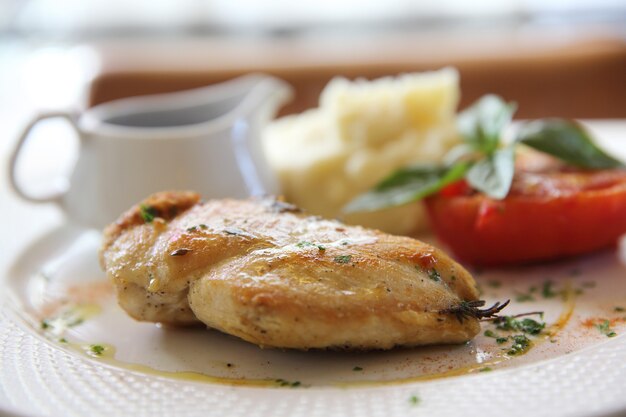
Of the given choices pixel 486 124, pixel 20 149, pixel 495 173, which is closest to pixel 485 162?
pixel 495 173

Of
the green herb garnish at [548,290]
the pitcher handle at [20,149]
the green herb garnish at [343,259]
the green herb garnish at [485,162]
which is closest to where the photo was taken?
the green herb garnish at [343,259]

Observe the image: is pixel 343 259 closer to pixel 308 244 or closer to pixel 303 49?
pixel 308 244

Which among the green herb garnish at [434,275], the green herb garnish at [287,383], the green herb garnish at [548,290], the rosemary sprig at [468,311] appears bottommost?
the green herb garnish at [548,290]

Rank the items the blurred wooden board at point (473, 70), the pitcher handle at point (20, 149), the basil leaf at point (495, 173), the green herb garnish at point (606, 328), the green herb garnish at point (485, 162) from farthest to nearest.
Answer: the blurred wooden board at point (473, 70) < the pitcher handle at point (20, 149) < the green herb garnish at point (485, 162) < the basil leaf at point (495, 173) < the green herb garnish at point (606, 328)

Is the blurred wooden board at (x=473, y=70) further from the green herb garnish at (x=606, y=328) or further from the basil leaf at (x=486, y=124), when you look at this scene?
the green herb garnish at (x=606, y=328)

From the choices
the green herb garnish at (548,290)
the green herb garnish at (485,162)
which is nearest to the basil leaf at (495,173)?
the green herb garnish at (485,162)
